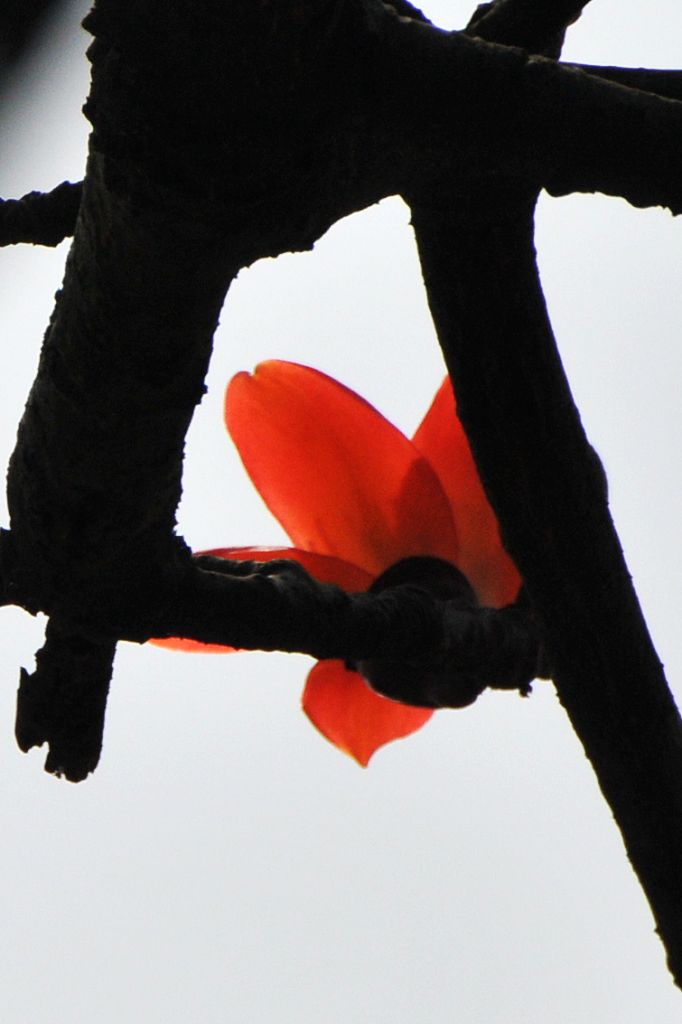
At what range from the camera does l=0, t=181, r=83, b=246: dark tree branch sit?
2.17 feet

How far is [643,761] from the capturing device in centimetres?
78

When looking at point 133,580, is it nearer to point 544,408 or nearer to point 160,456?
point 160,456

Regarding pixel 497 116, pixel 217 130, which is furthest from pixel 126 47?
pixel 497 116

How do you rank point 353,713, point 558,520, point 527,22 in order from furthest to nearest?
1. point 353,713
2. point 558,520
3. point 527,22

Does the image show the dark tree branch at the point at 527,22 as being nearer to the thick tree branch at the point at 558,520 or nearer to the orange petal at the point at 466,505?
the thick tree branch at the point at 558,520

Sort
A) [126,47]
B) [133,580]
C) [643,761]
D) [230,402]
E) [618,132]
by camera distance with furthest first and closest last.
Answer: [230,402] < [643,761] < [133,580] < [618,132] < [126,47]

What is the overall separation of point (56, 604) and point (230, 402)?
0.40 metres

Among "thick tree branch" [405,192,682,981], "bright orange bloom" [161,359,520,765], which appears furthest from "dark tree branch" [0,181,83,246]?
"bright orange bloom" [161,359,520,765]

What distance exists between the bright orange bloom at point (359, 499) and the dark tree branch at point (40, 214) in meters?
0.33

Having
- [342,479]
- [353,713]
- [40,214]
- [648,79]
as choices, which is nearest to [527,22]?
[648,79]

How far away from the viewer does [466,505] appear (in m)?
1.01

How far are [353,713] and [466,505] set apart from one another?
0.64ft

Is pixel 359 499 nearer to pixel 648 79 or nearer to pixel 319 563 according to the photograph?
pixel 319 563

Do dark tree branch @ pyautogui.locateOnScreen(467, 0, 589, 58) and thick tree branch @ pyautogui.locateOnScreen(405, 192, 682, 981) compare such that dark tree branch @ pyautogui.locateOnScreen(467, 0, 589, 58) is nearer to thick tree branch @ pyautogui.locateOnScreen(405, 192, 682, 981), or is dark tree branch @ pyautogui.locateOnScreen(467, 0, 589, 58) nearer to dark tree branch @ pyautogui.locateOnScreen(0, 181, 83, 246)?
thick tree branch @ pyautogui.locateOnScreen(405, 192, 682, 981)
